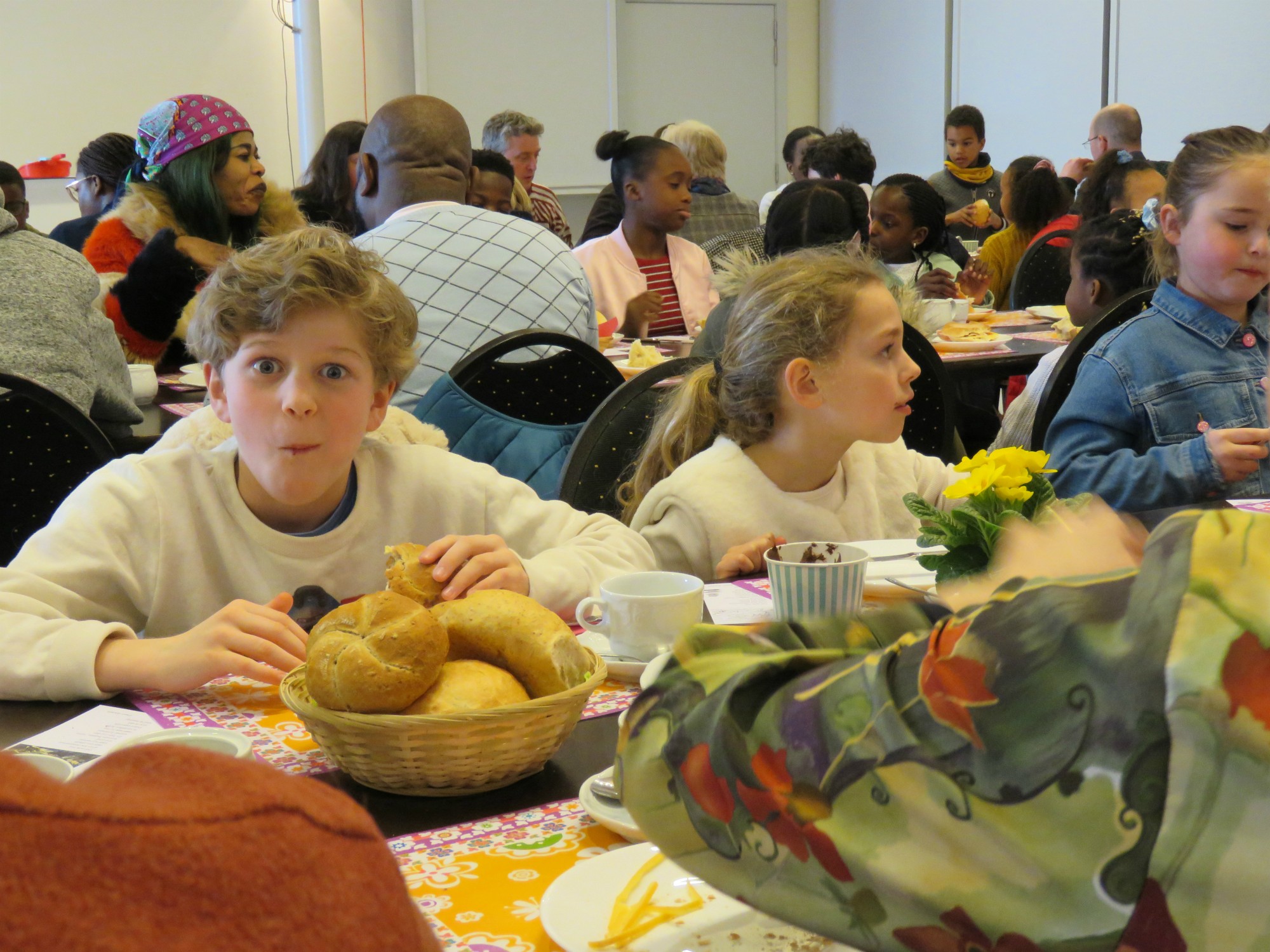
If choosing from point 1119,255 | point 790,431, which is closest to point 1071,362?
point 1119,255

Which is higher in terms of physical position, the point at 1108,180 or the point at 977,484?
the point at 1108,180

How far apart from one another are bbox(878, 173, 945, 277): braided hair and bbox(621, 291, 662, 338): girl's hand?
1181 mm

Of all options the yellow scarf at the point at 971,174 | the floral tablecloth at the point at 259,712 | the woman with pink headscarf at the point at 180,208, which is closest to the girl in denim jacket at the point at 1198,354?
the floral tablecloth at the point at 259,712

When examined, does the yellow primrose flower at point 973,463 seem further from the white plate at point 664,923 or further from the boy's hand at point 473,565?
the white plate at point 664,923

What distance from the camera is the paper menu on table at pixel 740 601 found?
4.49 ft

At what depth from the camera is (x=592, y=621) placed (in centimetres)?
135

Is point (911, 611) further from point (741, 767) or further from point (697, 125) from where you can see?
point (697, 125)

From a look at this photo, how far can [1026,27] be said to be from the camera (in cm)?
876

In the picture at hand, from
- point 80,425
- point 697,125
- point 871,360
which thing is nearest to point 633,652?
point 871,360

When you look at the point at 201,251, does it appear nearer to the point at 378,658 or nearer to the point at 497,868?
the point at 378,658

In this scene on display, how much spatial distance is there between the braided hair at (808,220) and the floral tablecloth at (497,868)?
9.03 feet

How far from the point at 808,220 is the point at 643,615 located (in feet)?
8.31

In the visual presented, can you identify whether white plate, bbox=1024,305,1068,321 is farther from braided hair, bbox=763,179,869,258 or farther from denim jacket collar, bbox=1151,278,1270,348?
denim jacket collar, bbox=1151,278,1270,348

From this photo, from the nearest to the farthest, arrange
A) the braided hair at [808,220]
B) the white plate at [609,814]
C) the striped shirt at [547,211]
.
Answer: the white plate at [609,814], the braided hair at [808,220], the striped shirt at [547,211]
